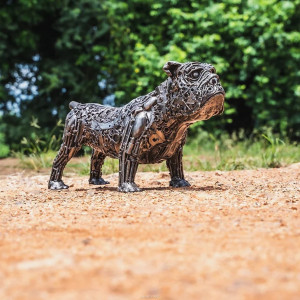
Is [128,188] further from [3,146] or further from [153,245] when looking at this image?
[3,146]

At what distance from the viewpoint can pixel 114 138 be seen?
16.8 feet

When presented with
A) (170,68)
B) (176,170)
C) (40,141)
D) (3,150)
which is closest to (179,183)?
(176,170)

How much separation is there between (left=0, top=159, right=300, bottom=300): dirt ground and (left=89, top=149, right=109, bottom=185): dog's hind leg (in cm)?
110

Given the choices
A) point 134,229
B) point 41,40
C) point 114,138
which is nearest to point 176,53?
point 41,40

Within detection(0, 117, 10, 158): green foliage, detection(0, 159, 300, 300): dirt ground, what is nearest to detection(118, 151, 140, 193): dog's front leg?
detection(0, 159, 300, 300): dirt ground

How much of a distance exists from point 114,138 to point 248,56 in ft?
24.4

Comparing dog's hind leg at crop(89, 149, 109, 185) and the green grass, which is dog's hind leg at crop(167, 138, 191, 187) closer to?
dog's hind leg at crop(89, 149, 109, 185)

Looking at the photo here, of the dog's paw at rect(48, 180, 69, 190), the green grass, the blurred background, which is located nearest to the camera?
the dog's paw at rect(48, 180, 69, 190)

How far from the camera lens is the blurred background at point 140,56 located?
11430mm

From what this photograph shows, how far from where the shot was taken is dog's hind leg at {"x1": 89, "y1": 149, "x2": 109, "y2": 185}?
6004 millimetres

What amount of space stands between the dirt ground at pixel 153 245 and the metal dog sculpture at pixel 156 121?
17.5 inches

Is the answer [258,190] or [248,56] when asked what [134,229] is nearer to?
[258,190]

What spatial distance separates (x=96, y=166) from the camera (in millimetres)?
6066

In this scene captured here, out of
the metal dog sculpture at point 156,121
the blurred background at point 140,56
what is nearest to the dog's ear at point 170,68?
the metal dog sculpture at point 156,121
